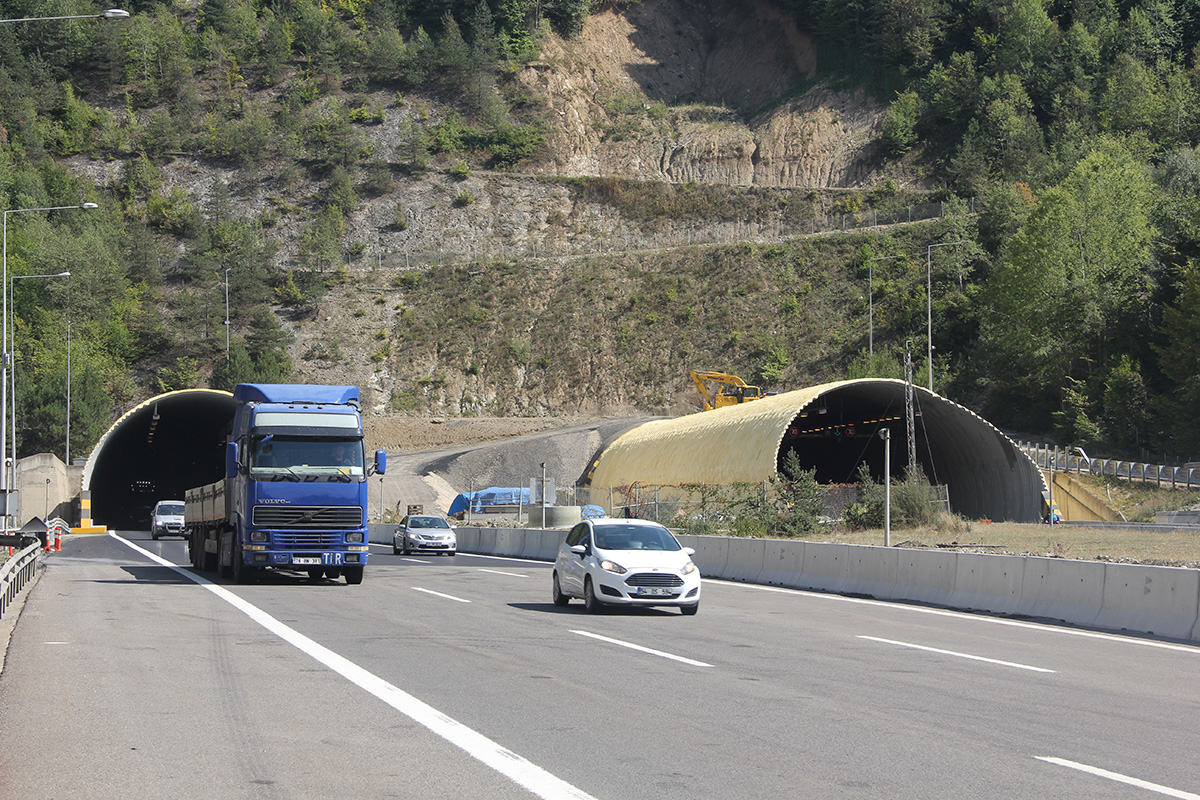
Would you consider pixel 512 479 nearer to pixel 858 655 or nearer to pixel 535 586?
pixel 535 586

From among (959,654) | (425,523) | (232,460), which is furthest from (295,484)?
(425,523)

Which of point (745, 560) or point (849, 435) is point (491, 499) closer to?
point (849, 435)

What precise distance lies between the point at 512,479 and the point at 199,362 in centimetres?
3378

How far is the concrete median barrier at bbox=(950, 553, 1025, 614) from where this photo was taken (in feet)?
64.0

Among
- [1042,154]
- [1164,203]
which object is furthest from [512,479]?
[1042,154]

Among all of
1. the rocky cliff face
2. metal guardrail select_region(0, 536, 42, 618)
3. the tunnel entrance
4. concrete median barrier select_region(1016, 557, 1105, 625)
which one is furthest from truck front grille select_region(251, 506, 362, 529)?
the rocky cliff face

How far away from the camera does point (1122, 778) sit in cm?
755

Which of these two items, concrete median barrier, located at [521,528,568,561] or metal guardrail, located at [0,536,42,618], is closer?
metal guardrail, located at [0,536,42,618]

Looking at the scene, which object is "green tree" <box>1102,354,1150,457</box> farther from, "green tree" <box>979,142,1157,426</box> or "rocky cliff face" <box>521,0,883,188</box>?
"rocky cliff face" <box>521,0,883,188</box>

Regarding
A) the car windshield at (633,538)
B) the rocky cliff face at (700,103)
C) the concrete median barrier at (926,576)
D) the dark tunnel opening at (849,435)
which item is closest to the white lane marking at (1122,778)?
the car windshield at (633,538)

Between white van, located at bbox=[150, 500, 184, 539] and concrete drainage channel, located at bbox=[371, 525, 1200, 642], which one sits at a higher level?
concrete drainage channel, located at bbox=[371, 525, 1200, 642]

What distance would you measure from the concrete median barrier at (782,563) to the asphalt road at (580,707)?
23.7 ft

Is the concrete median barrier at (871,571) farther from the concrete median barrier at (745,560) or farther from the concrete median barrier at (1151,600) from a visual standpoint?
the concrete median barrier at (1151,600)

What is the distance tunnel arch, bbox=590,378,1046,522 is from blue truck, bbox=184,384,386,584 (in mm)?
22605
